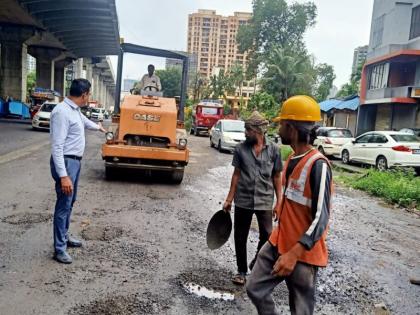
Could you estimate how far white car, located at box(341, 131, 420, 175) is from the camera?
14.9 meters

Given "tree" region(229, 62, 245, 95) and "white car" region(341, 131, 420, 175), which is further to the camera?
"tree" region(229, 62, 245, 95)

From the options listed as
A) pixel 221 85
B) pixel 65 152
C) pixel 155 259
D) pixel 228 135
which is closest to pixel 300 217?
pixel 155 259

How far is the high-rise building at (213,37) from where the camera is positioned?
4245 inches

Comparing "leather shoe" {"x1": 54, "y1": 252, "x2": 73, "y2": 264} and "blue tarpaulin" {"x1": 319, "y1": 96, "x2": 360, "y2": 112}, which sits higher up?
"blue tarpaulin" {"x1": 319, "y1": 96, "x2": 360, "y2": 112}

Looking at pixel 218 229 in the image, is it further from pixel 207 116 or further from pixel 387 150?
pixel 207 116

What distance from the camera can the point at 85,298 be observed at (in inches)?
147

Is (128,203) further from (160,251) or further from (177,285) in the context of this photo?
(177,285)

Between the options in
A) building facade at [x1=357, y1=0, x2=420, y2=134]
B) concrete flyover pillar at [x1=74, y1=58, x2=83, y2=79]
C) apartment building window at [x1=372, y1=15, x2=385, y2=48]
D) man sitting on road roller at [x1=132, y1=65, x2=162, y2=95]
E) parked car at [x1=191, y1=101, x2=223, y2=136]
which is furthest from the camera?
concrete flyover pillar at [x1=74, y1=58, x2=83, y2=79]

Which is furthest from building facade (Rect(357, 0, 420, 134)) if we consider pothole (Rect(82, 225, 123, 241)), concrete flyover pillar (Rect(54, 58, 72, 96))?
concrete flyover pillar (Rect(54, 58, 72, 96))

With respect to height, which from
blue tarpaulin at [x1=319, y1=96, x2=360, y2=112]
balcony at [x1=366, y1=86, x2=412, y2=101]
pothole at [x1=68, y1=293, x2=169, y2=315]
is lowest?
pothole at [x1=68, y1=293, x2=169, y2=315]

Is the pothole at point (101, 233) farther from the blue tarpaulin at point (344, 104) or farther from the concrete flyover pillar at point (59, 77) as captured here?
the concrete flyover pillar at point (59, 77)

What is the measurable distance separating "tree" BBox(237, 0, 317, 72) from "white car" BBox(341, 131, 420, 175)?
125ft

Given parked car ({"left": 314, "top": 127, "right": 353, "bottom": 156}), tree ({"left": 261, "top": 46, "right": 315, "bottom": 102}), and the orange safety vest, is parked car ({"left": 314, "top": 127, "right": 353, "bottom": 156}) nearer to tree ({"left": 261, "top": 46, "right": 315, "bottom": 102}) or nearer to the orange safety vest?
the orange safety vest

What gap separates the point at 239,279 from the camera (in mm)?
4340
